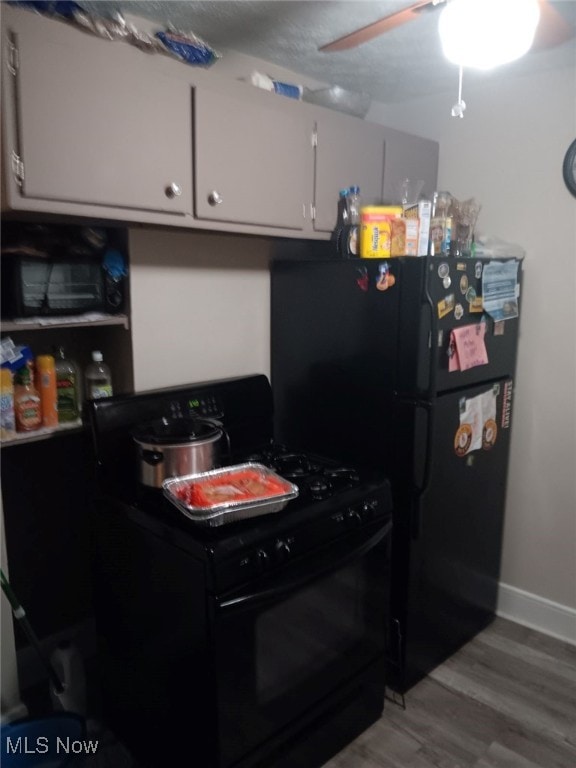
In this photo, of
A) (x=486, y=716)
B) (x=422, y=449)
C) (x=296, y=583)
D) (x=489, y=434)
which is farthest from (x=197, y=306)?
(x=486, y=716)

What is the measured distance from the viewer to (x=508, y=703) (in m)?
2.09

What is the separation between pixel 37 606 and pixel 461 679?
5.34 ft

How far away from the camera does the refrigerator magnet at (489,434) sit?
88.7 inches

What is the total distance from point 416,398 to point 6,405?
128cm

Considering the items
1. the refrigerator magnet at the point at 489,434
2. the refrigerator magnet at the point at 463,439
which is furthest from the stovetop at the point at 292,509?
the refrigerator magnet at the point at 489,434

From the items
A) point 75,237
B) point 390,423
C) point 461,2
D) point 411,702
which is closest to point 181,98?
point 75,237

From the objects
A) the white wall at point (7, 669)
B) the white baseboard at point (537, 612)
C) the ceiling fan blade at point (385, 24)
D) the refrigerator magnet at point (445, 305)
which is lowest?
the white baseboard at point (537, 612)

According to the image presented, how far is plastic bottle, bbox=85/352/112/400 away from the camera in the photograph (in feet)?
6.33

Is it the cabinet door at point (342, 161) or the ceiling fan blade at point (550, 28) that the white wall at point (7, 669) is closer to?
the cabinet door at point (342, 161)

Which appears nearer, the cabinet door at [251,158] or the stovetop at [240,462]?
the stovetop at [240,462]

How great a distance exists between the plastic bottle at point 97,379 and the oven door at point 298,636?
873mm

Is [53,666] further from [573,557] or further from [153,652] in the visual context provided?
[573,557]

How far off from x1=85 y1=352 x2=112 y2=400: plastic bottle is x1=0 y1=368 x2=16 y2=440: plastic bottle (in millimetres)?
286

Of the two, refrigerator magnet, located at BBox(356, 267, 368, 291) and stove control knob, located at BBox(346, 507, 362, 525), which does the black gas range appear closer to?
stove control knob, located at BBox(346, 507, 362, 525)
